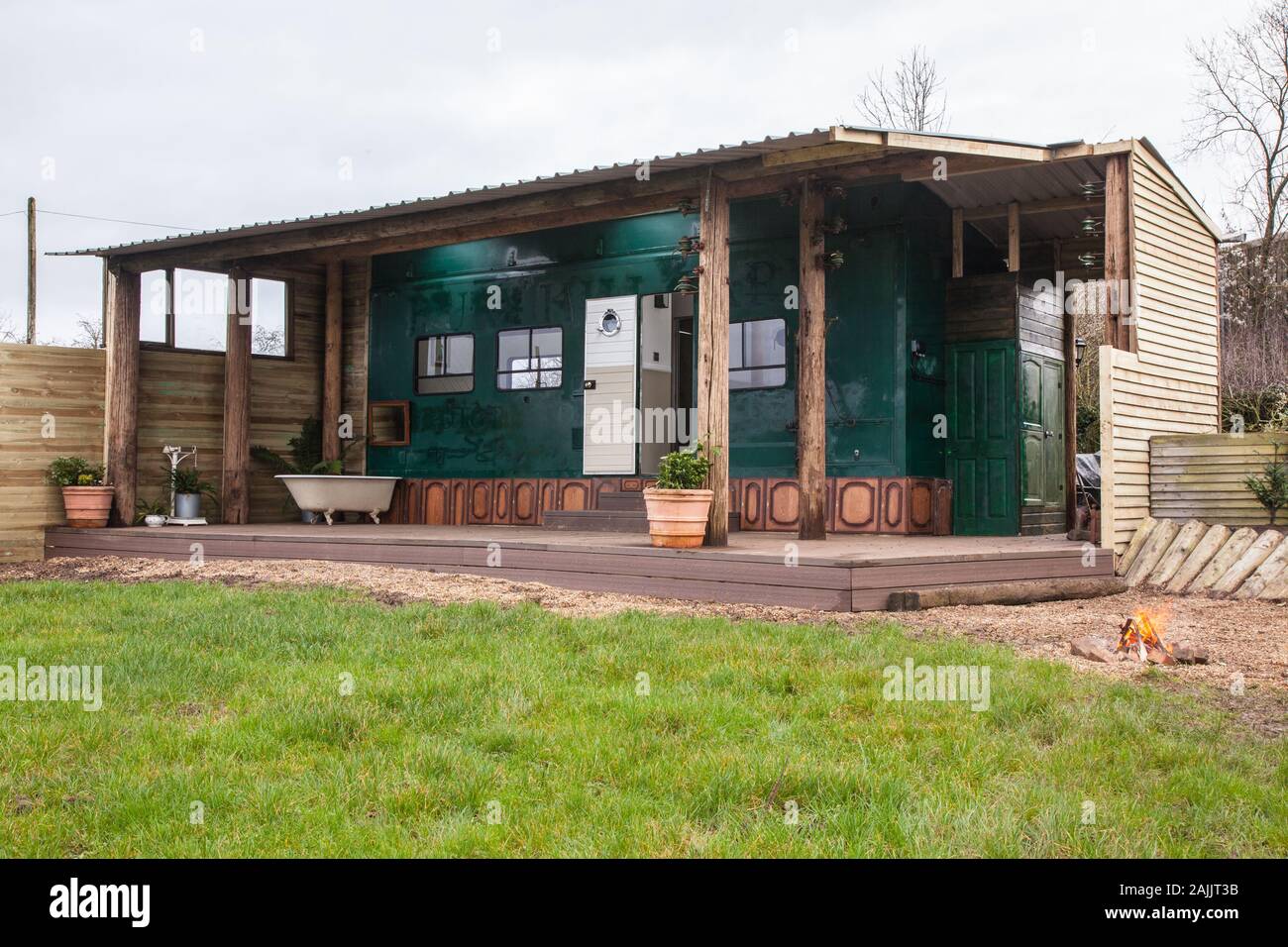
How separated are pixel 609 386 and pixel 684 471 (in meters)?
4.04

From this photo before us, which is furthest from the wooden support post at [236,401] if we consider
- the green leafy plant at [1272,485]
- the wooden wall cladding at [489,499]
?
the green leafy plant at [1272,485]

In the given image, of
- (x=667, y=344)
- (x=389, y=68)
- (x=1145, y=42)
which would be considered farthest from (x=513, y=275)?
(x=1145, y=42)

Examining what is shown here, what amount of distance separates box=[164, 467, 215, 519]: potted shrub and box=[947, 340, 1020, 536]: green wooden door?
804 centimetres

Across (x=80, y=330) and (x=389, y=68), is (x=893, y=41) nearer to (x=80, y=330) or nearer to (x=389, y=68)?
(x=389, y=68)

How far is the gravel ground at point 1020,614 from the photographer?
484 centimetres

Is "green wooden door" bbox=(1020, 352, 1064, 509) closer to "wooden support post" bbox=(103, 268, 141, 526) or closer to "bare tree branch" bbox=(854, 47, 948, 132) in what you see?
"wooden support post" bbox=(103, 268, 141, 526)

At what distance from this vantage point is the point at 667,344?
38.3ft

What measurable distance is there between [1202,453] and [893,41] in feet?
52.9

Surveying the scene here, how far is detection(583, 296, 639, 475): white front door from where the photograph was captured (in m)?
11.5

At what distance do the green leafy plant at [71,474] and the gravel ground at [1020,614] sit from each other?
6.28 ft

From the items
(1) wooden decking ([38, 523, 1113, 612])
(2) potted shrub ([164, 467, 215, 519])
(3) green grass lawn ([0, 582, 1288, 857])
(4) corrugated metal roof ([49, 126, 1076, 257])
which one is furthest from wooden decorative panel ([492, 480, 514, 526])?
(3) green grass lawn ([0, 582, 1288, 857])

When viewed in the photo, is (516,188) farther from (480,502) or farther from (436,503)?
(436,503)

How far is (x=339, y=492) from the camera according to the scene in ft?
40.4

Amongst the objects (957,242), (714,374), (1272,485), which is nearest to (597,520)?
(714,374)
